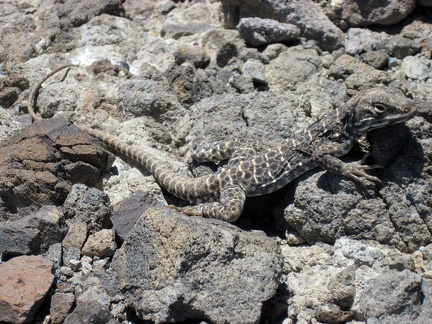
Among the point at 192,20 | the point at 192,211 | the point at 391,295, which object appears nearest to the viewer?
the point at 391,295

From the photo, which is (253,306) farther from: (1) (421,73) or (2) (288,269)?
(1) (421,73)

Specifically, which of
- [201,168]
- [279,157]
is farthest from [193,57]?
[279,157]

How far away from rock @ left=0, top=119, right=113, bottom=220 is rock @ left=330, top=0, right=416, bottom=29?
4.34 meters

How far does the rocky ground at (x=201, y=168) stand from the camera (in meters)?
5.66

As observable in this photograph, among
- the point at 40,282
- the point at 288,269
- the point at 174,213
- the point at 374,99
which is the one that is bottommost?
the point at 288,269

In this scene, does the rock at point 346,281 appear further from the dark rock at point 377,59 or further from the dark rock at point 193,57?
the dark rock at point 193,57

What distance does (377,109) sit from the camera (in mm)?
6297

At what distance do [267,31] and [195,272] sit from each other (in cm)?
493

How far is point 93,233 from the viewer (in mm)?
6852

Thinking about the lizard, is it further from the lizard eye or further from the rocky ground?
the rocky ground

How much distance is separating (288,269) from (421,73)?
12.7 feet

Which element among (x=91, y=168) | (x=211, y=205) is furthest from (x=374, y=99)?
(x=91, y=168)

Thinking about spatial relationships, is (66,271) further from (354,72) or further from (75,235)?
(354,72)

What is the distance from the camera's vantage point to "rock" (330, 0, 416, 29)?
29.9 feet
